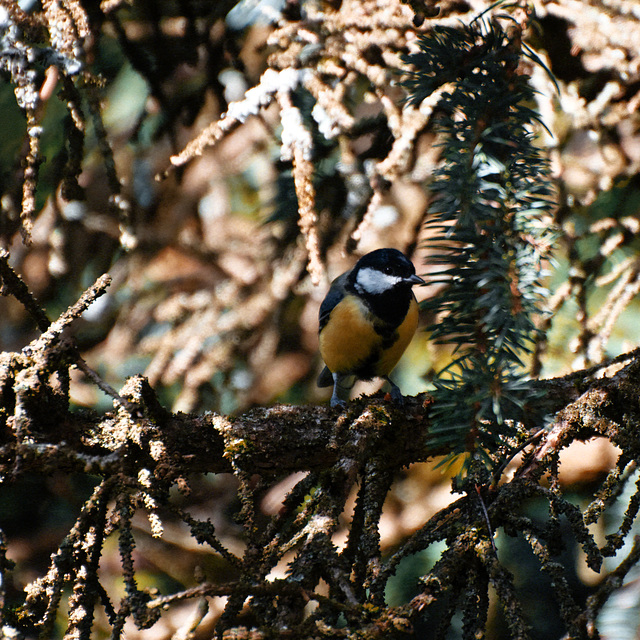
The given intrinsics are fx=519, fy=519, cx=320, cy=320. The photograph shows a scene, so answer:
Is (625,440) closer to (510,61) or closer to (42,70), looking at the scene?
(510,61)

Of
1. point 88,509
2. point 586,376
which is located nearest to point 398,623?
point 88,509

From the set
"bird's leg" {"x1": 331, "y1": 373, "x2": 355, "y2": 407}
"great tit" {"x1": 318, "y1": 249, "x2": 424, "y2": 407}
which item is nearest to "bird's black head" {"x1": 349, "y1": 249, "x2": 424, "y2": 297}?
"great tit" {"x1": 318, "y1": 249, "x2": 424, "y2": 407}

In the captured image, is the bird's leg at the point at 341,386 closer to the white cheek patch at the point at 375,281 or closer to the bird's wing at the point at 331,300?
the bird's wing at the point at 331,300

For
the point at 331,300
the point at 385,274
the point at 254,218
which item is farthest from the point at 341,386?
the point at 254,218

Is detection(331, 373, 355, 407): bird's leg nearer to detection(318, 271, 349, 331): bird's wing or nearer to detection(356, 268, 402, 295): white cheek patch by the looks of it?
detection(318, 271, 349, 331): bird's wing

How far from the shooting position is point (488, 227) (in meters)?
0.58

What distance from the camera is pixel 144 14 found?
131cm

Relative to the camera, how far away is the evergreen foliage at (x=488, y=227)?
56cm

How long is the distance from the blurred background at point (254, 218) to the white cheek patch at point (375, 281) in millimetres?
95

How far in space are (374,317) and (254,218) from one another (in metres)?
0.45

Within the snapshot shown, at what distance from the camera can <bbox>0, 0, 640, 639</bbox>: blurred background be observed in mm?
1131

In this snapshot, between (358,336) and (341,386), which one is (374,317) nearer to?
(358,336)

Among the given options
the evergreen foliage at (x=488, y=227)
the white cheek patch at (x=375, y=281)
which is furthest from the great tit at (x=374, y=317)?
the evergreen foliage at (x=488, y=227)

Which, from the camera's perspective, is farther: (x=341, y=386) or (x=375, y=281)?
(x=341, y=386)
